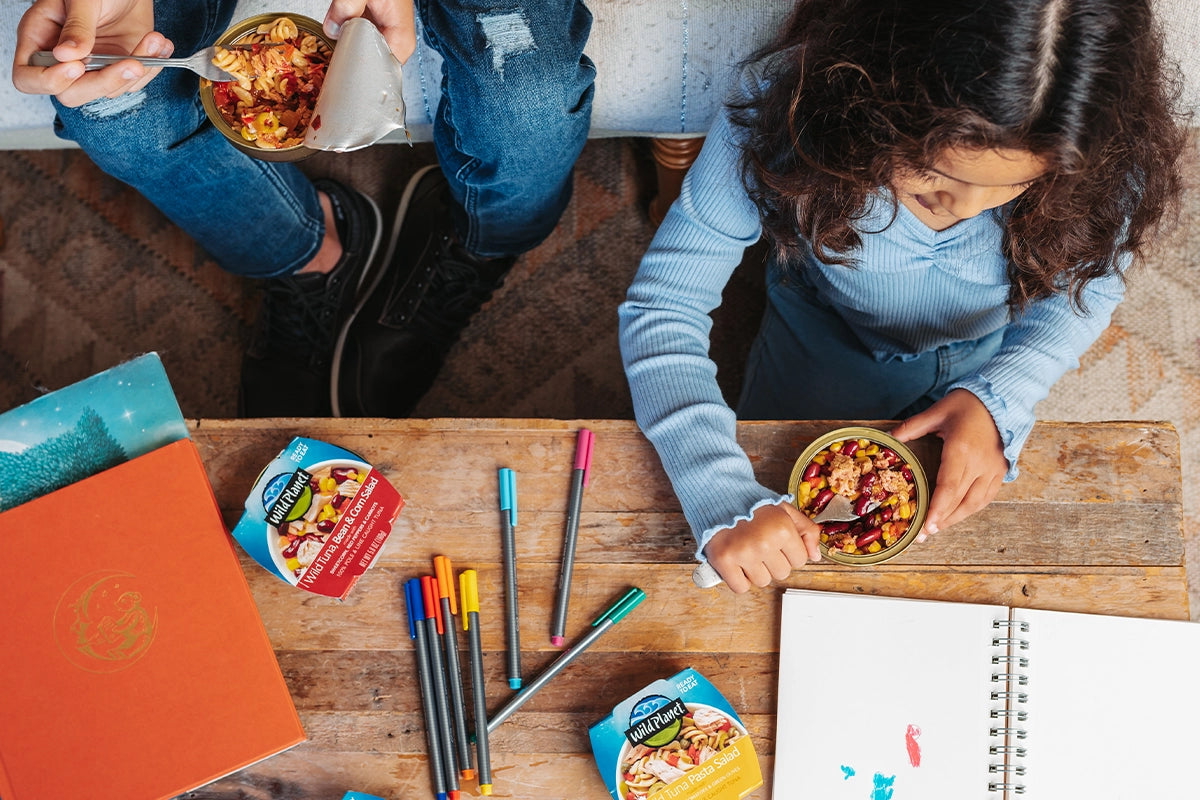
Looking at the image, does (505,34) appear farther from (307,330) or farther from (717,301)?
(307,330)

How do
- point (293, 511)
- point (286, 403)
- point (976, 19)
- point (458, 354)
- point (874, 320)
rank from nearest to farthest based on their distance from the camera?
1. point (976, 19)
2. point (293, 511)
3. point (874, 320)
4. point (286, 403)
5. point (458, 354)

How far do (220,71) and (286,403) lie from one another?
0.60m

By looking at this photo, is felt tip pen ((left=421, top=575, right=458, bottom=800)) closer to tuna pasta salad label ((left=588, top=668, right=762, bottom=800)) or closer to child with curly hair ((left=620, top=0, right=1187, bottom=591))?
tuna pasta salad label ((left=588, top=668, right=762, bottom=800))

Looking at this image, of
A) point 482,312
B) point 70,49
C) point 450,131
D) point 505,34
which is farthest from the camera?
point 482,312

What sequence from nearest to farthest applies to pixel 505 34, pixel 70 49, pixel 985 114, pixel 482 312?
pixel 985 114, pixel 70 49, pixel 505 34, pixel 482 312

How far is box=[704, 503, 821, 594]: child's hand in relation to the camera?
73cm

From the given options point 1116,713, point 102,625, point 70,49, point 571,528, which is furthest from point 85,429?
point 1116,713

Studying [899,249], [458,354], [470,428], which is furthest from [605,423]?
[458,354]

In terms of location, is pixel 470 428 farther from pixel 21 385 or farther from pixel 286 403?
pixel 21 385

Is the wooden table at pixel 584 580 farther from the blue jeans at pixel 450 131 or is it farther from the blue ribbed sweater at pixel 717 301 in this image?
the blue jeans at pixel 450 131

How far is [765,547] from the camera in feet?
2.40

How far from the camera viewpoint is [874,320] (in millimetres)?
968

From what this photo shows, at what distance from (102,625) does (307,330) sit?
0.61 metres

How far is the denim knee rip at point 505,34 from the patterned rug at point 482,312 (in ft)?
1.66
